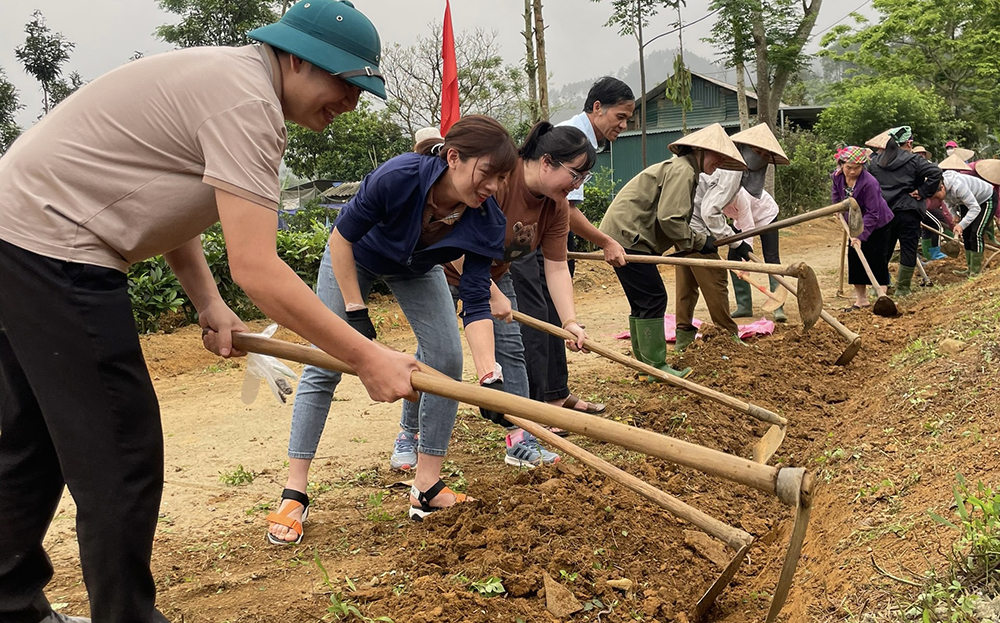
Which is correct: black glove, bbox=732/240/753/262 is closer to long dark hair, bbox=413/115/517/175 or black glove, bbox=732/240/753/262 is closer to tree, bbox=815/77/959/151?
long dark hair, bbox=413/115/517/175

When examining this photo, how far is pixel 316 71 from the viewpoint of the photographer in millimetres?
1943

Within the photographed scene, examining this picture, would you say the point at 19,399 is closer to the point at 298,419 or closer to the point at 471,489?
the point at 298,419

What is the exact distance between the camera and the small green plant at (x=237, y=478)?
3.99 m

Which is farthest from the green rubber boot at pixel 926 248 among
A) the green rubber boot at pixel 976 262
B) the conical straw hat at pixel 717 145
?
the conical straw hat at pixel 717 145

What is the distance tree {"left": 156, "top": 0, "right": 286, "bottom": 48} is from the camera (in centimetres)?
1991

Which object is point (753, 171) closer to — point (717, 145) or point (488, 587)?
point (717, 145)

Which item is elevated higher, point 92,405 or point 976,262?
point 92,405

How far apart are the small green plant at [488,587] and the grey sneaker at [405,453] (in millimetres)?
1589

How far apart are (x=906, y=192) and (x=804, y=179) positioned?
12813 millimetres

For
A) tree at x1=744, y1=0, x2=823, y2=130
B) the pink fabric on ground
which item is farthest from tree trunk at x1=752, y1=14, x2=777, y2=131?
the pink fabric on ground

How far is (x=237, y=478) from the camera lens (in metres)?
4.04

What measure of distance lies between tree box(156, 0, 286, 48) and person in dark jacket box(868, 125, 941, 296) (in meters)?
16.2

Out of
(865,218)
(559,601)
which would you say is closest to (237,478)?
(559,601)

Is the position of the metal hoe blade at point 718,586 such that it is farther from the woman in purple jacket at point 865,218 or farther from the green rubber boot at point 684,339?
the woman in purple jacket at point 865,218
